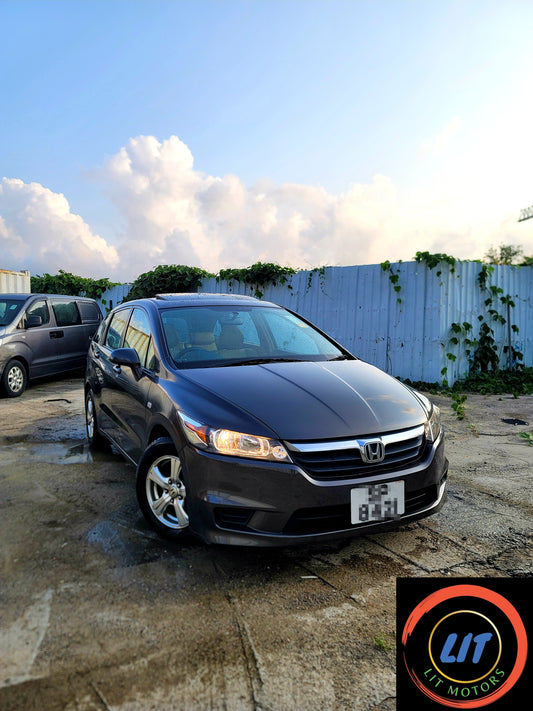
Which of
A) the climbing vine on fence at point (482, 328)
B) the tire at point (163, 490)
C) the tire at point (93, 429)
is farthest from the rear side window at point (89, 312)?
the tire at point (163, 490)

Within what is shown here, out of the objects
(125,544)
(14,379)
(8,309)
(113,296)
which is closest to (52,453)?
(125,544)

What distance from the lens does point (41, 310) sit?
916cm

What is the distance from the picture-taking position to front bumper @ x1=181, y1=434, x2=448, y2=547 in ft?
8.14

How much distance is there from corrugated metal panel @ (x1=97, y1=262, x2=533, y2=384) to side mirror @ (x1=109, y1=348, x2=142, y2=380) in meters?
6.51

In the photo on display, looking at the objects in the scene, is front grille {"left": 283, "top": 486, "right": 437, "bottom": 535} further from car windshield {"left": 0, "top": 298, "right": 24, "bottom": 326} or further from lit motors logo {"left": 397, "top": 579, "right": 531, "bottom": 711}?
car windshield {"left": 0, "top": 298, "right": 24, "bottom": 326}

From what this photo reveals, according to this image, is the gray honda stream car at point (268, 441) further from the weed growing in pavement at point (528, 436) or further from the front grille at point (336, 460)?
the weed growing in pavement at point (528, 436)

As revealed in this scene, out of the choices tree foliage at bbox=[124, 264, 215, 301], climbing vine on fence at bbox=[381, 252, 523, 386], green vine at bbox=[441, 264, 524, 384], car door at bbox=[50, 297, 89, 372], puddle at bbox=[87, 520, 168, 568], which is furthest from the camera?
tree foliage at bbox=[124, 264, 215, 301]

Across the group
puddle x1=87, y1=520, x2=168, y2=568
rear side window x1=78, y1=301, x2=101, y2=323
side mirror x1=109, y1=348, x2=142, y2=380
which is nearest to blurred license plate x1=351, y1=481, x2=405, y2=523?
puddle x1=87, y1=520, x2=168, y2=568

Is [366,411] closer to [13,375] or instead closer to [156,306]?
[156,306]

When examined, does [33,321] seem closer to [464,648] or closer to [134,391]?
[134,391]

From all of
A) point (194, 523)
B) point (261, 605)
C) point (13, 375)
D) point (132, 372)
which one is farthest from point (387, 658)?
point (13, 375)

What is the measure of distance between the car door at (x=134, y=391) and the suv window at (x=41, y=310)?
5288 millimetres

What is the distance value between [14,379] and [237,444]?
6.82m

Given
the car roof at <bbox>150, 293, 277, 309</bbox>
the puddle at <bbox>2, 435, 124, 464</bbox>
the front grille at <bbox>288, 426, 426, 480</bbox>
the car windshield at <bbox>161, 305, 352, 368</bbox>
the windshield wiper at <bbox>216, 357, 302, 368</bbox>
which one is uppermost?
the car roof at <bbox>150, 293, 277, 309</bbox>
